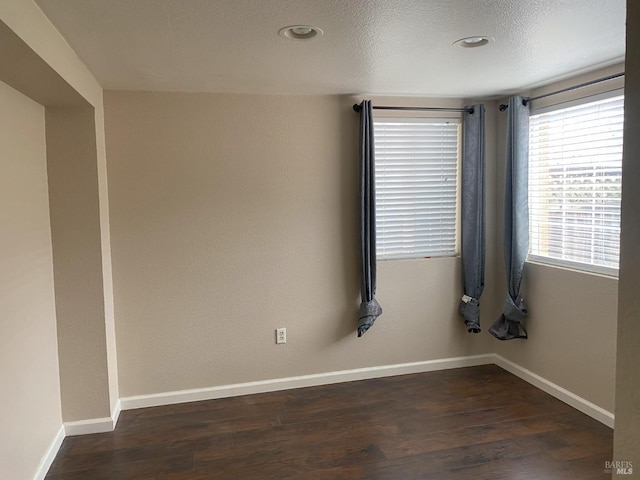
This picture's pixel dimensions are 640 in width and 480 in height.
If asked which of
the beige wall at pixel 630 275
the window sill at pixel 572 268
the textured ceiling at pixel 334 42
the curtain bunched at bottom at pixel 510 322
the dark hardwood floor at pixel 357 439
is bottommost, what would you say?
the dark hardwood floor at pixel 357 439

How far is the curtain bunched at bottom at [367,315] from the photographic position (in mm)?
3434

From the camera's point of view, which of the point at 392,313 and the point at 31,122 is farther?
the point at 392,313

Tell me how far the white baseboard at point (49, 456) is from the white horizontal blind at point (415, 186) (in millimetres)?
2469

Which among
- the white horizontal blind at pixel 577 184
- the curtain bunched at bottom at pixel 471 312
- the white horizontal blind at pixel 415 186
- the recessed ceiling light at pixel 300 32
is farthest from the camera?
the curtain bunched at bottom at pixel 471 312

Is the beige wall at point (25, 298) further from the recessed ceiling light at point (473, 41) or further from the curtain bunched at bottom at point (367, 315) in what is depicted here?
the recessed ceiling light at point (473, 41)

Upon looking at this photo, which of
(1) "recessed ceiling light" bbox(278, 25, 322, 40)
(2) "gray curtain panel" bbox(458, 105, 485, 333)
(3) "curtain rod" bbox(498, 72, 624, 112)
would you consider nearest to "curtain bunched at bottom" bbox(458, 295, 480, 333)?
(2) "gray curtain panel" bbox(458, 105, 485, 333)

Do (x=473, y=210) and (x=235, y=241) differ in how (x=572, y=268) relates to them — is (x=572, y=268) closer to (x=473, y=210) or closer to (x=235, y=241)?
(x=473, y=210)

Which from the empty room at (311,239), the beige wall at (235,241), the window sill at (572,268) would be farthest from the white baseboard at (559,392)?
the beige wall at (235,241)

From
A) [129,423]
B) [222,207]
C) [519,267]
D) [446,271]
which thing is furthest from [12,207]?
[519,267]

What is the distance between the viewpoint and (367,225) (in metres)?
3.37

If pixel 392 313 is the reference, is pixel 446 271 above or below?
above

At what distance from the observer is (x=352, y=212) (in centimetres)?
348

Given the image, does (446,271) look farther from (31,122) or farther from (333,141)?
(31,122)

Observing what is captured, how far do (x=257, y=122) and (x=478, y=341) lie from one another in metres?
2.58
